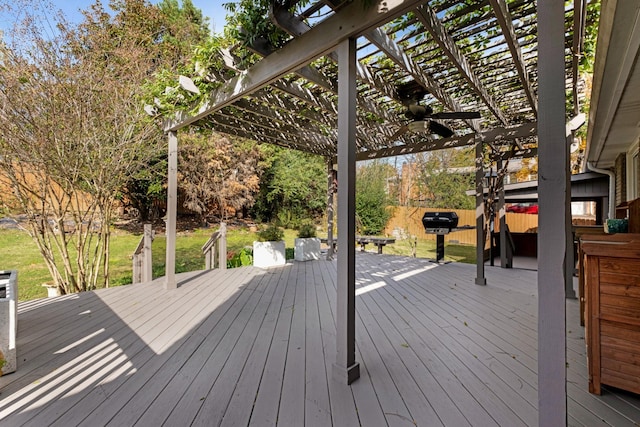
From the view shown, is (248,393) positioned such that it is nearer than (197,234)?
Yes

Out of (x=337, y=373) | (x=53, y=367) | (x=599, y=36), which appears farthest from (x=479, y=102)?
(x=53, y=367)

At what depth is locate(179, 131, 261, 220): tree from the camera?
9.55 meters

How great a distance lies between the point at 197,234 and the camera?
1052cm

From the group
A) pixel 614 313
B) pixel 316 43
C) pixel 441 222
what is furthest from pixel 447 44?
pixel 441 222

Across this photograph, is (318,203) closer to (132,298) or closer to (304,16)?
(132,298)

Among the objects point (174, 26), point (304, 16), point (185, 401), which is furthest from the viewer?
point (174, 26)

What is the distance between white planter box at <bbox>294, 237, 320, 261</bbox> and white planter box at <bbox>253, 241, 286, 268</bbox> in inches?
25.6

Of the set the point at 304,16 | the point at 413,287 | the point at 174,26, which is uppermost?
the point at 174,26

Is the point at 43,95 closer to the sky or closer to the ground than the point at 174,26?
closer to the ground

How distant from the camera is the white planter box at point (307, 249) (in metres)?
6.77

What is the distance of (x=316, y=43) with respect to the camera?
6.88 feet

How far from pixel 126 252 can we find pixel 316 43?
7912 millimetres

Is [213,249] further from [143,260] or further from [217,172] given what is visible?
[217,172]

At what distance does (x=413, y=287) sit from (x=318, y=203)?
9.04 metres
